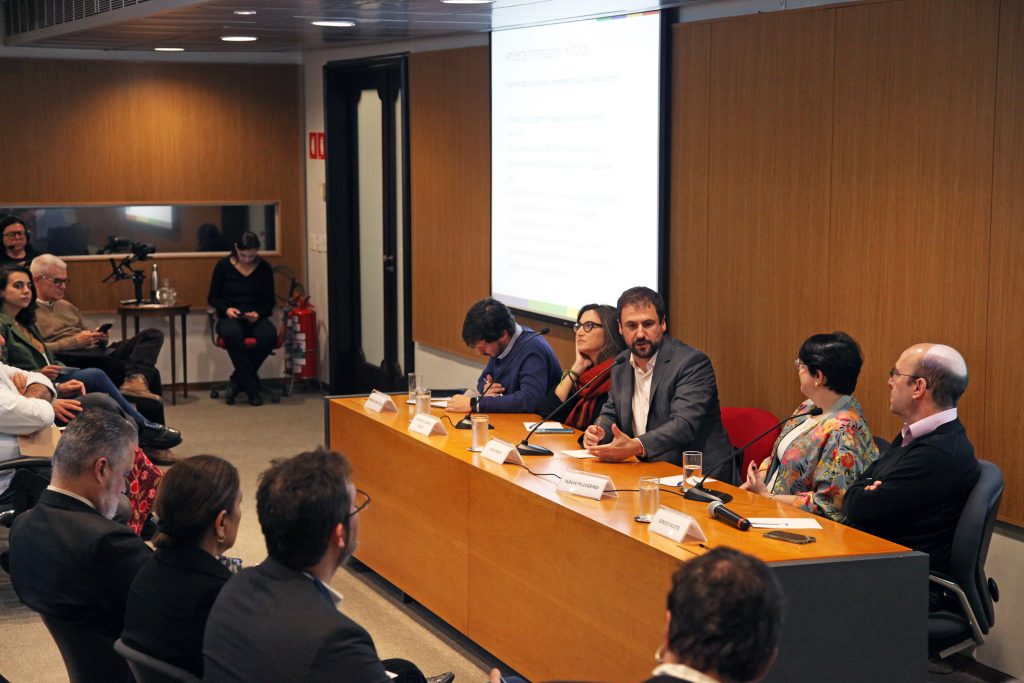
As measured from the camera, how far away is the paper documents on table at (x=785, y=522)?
3305 mm

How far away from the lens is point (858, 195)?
459 centimetres

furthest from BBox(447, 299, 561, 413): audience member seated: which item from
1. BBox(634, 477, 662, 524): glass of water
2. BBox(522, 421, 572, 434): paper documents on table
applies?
BBox(634, 477, 662, 524): glass of water

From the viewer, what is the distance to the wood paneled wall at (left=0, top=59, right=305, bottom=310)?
29.7ft

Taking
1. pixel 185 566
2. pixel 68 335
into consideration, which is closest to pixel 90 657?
pixel 185 566

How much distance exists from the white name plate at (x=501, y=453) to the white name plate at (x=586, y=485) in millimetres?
390

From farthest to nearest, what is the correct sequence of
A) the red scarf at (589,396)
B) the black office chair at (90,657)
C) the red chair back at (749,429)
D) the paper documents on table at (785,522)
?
the red scarf at (589,396), the red chair back at (749,429), the paper documents on table at (785,522), the black office chair at (90,657)

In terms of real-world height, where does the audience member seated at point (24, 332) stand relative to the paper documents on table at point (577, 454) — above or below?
above

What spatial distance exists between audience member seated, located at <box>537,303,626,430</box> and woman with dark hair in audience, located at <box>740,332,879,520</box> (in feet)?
3.89

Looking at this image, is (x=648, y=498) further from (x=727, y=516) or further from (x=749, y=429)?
(x=749, y=429)

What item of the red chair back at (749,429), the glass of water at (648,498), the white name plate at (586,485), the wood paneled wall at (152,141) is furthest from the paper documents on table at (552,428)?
the wood paneled wall at (152,141)

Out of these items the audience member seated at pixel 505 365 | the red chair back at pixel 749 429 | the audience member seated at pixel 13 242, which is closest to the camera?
the red chair back at pixel 749 429

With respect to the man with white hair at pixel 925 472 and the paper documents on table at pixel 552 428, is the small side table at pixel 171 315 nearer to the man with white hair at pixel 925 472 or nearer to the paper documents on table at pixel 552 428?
the paper documents on table at pixel 552 428

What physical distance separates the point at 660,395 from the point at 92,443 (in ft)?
6.79

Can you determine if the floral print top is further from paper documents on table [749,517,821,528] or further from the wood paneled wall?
the wood paneled wall
